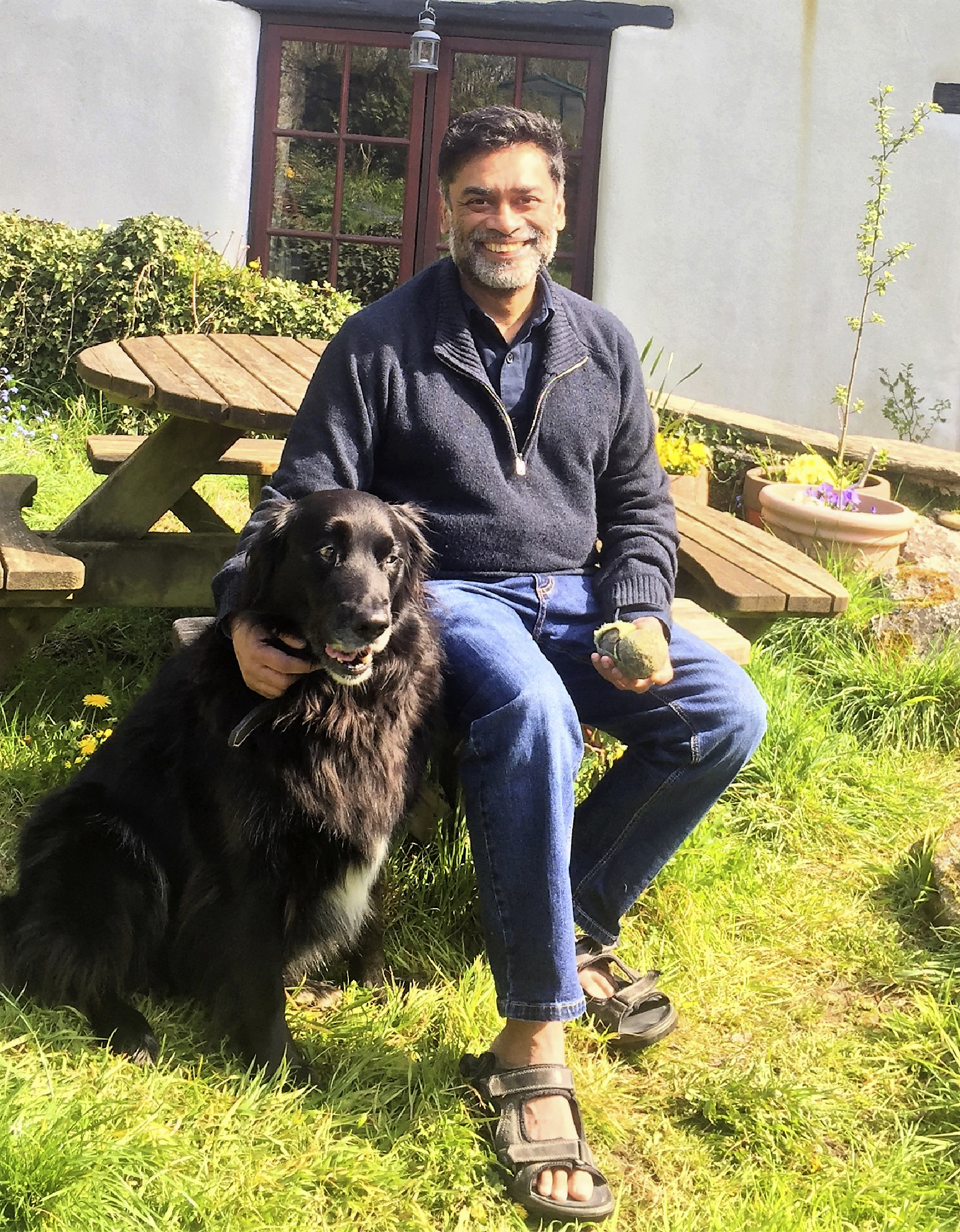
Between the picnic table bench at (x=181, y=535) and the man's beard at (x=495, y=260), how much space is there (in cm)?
61

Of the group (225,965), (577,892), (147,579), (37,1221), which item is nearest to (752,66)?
(147,579)

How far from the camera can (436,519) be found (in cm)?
227

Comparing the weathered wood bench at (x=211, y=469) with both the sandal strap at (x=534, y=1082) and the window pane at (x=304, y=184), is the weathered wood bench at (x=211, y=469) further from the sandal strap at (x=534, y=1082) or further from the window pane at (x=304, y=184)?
the window pane at (x=304, y=184)

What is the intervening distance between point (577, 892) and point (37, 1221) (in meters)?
1.13

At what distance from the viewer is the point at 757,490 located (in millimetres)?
5277

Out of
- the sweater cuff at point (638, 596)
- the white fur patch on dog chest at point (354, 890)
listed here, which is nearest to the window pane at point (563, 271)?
the sweater cuff at point (638, 596)

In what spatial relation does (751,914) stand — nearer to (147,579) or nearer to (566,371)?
(566,371)

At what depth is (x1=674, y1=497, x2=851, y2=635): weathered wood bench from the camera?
2705 millimetres

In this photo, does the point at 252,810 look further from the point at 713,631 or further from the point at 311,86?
the point at 311,86

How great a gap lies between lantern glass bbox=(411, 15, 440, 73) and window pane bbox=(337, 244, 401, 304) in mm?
1078

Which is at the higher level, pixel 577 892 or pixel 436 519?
pixel 436 519

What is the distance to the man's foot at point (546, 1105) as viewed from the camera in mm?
1868

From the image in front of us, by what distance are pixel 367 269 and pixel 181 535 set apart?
4.43 m

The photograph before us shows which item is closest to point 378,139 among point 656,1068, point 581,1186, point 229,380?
point 229,380
